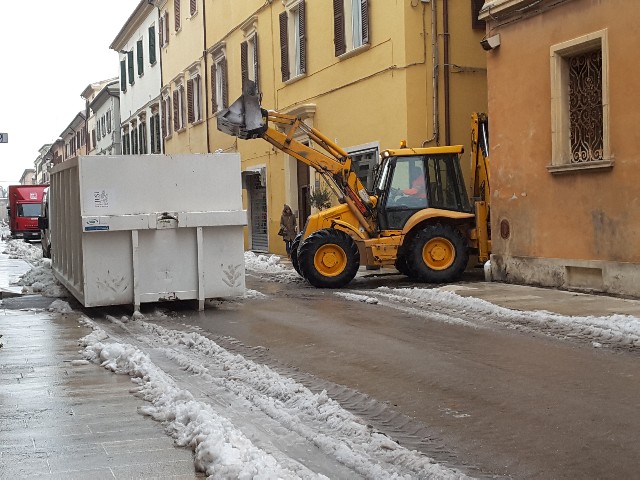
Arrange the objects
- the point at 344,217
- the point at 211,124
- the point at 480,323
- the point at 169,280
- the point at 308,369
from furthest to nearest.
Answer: the point at 211,124, the point at 344,217, the point at 169,280, the point at 480,323, the point at 308,369

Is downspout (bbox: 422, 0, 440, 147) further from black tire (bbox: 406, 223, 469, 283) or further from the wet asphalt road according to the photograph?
the wet asphalt road

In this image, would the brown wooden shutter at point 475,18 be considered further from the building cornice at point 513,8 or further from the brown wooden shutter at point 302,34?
the brown wooden shutter at point 302,34

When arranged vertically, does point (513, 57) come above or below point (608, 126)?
above

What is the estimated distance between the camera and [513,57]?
47.3 ft

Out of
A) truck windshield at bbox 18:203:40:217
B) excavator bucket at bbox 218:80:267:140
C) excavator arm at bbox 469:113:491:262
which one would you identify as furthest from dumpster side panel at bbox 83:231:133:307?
truck windshield at bbox 18:203:40:217

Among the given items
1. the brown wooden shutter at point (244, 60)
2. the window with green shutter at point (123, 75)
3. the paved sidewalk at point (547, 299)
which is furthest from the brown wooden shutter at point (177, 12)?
the paved sidewalk at point (547, 299)

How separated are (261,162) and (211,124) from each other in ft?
20.7

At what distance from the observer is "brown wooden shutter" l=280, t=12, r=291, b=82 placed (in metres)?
24.1

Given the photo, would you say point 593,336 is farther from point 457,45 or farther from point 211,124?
point 211,124

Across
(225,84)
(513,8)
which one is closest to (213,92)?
(225,84)

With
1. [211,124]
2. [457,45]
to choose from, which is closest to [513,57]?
[457,45]

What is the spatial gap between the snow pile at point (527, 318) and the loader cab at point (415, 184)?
2243 millimetres

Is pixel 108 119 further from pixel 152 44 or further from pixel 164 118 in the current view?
pixel 164 118

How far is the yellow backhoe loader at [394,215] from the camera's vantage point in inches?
591
